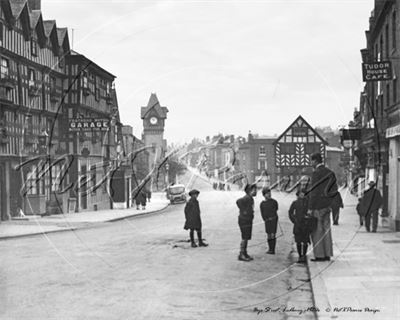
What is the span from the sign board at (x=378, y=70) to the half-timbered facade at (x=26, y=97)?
13.0 m

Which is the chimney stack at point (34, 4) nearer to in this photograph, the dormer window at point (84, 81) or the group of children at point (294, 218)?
the dormer window at point (84, 81)

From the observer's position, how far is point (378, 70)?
62.1ft

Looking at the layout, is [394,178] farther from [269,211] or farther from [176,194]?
[176,194]

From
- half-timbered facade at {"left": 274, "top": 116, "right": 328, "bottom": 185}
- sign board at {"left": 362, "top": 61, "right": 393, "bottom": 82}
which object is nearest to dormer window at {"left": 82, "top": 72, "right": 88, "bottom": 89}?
sign board at {"left": 362, "top": 61, "right": 393, "bottom": 82}

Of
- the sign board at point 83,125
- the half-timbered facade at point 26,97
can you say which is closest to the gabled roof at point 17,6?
the half-timbered facade at point 26,97

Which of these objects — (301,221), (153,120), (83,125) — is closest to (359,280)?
(301,221)

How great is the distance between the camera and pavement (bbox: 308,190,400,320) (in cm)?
765

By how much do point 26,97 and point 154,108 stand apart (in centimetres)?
2094

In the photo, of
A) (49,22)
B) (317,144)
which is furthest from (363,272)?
(49,22)

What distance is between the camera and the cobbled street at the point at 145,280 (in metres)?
7.98

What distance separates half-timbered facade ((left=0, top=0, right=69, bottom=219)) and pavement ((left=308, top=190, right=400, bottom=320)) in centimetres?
1476

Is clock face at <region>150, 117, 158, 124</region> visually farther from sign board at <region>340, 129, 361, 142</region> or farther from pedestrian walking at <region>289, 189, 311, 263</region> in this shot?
sign board at <region>340, 129, 361, 142</region>

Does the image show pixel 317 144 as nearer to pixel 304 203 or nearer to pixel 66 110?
pixel 304 203

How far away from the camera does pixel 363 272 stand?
1071 centimetres
